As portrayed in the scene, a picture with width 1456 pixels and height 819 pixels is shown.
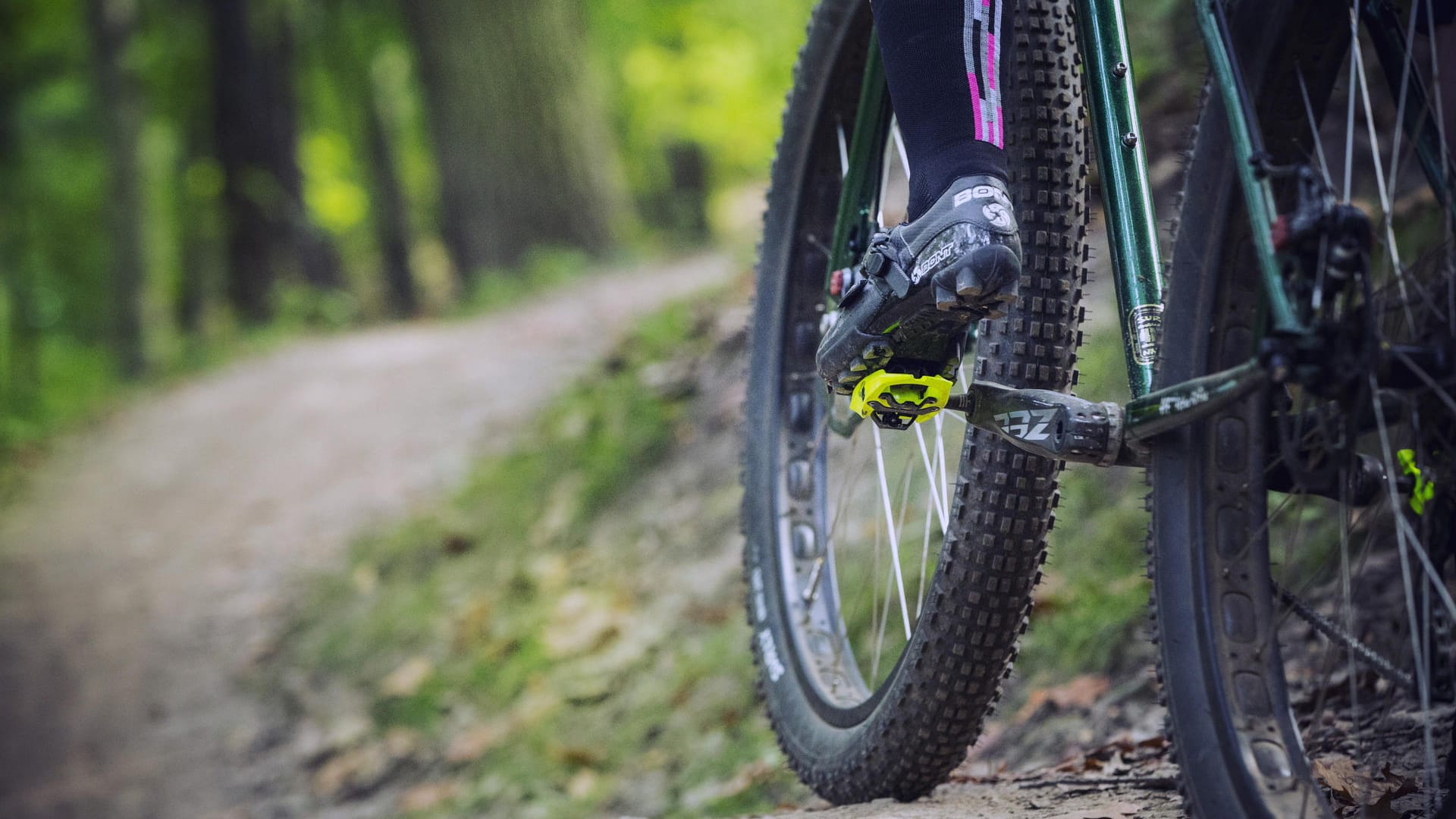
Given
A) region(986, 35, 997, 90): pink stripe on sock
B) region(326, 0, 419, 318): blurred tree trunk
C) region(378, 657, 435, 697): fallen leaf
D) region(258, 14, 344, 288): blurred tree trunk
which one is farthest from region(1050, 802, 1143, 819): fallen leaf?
region(258, 14, 344, 288): blurred tree trunk

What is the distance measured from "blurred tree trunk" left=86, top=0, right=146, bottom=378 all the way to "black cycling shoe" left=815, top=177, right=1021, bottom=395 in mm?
12841

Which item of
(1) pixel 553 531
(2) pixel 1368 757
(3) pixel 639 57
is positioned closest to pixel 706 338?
(1) pixel 553 531

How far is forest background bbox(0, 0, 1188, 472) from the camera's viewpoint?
11.3 metres

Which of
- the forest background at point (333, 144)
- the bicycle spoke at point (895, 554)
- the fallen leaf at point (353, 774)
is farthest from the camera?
the forest background at point (333, 144)

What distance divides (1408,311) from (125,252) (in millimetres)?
13994

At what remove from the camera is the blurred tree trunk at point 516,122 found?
1121 cm

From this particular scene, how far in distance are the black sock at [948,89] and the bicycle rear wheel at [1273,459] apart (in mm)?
280

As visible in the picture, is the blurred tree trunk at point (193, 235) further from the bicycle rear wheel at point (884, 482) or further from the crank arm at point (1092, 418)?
the crank arm at point (1092, 418)

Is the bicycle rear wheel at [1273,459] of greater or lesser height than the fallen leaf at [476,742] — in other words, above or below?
above

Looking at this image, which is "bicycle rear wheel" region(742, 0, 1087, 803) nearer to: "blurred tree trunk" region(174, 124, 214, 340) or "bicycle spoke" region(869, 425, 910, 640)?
"bicycle spoke" region(869, 425, 910, 640)

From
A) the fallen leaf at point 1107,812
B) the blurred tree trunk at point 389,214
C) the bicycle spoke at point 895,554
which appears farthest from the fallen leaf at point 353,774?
the blurred tree trunk at point 389,214

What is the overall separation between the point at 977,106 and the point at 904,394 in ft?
1.34

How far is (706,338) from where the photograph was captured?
5.81 metres

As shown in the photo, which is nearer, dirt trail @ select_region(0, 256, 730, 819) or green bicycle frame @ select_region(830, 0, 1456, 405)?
green bicycle frame @ select_region(830, 0, 1456, 405)
